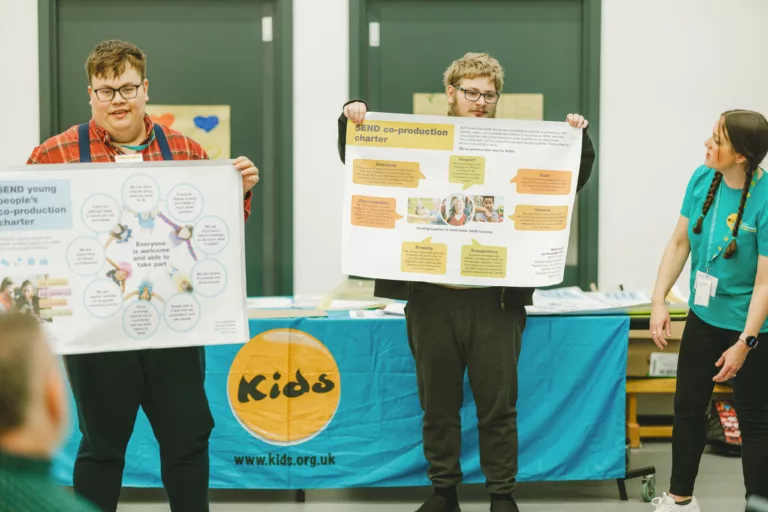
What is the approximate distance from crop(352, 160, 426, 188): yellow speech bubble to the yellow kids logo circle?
0.78 meters

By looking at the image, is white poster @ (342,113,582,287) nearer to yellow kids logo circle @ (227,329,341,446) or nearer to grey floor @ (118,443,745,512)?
yellow kids logo circle @ (227,329,341,446)

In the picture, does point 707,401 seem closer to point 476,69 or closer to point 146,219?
point 476,69

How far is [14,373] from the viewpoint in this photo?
2.84 feet

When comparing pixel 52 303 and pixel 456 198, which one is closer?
pixel 52 303

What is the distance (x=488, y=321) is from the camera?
2605 mm

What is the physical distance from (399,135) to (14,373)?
179 cm

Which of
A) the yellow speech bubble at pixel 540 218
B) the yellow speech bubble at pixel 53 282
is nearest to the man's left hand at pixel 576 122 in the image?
the yellow speech bubble at pixel 540 218

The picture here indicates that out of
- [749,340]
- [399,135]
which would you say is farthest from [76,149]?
[749,340]

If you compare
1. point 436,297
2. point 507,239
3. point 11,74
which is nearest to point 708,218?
point 507,239

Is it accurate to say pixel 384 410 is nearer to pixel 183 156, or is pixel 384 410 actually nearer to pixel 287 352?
pixel 287 352

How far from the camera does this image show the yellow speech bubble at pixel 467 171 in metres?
2.53

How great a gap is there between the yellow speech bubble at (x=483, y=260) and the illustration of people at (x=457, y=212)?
73 millimetres

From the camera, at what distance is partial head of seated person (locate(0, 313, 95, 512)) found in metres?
0.87

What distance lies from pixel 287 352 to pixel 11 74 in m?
2.47
